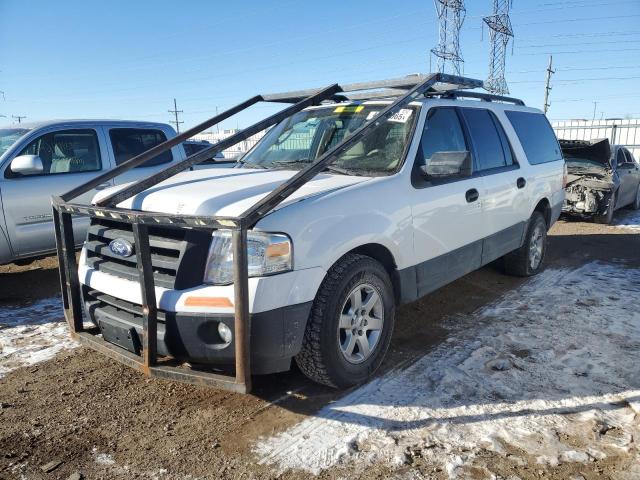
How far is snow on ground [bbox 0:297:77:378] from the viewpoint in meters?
3.75

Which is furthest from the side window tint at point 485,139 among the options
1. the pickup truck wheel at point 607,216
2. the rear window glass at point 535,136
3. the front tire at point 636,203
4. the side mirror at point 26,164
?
the front tire at point 636,203

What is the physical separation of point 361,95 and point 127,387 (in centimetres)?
315

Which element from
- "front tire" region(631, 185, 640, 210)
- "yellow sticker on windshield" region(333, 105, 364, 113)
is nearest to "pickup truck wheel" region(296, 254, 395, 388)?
"yellow sticker on windshield" region(333, 105, 364, 113)

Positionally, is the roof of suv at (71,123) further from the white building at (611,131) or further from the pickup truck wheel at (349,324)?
the white building at (611,131)

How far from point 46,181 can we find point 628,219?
1134cm

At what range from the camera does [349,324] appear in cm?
309

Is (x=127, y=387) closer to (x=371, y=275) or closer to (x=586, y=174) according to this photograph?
(x=371, y=275)

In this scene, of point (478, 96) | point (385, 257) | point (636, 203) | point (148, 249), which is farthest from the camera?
point (636, 203)

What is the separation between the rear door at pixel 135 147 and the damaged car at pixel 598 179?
786cm

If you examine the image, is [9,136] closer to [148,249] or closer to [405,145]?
[148,249]

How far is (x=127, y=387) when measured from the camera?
3277 mm

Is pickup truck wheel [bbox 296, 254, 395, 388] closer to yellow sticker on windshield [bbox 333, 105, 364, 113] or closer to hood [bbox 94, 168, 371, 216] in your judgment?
hood [bbox 94, 168, 371, 216]

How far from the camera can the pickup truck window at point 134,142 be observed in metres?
6.25

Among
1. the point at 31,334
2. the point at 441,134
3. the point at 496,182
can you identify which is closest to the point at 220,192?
the point at 441,134
